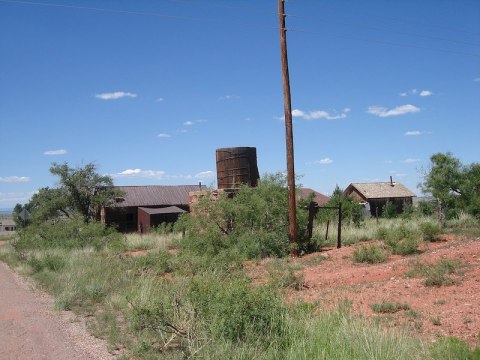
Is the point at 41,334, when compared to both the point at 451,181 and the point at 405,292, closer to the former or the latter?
the point at 405,292

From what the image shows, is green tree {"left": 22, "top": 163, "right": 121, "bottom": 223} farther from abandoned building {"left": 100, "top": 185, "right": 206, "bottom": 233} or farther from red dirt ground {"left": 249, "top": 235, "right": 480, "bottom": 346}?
red dirt ground {"left": 249, "top": 235, "right": 480, "bottom": 346}

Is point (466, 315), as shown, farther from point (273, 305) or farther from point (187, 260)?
point (187, 260)

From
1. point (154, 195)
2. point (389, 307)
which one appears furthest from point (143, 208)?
point (389, 307)

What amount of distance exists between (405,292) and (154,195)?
142ft

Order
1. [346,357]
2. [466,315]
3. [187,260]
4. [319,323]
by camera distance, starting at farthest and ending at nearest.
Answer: [187,260]
[466,315]
[319,323]
[346,357]

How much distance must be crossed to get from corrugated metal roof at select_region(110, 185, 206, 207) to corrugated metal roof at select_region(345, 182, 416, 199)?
20.7 m

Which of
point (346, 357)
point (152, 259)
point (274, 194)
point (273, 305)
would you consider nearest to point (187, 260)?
point (152, 259)

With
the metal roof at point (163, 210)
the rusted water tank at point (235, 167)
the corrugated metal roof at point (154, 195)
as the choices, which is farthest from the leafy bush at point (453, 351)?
the corrugated metal roof at point (154, 195)

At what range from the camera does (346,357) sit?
215 inches

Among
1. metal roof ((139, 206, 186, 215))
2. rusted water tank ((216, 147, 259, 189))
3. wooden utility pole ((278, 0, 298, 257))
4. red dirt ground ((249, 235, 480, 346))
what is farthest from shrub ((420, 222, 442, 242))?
metal roof ((139, 206, 186, 215))

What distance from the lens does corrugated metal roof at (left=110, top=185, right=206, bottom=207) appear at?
48650 mm

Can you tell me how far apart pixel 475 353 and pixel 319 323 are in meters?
1.83

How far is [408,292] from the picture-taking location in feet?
32.2

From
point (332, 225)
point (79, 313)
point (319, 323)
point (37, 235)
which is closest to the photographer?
point (319, 323)
